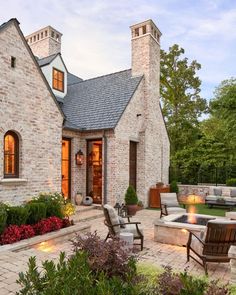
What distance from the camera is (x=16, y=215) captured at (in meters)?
6.94

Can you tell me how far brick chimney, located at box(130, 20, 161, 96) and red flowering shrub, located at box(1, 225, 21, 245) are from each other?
10.4m

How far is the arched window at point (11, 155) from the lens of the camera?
836 centimetres

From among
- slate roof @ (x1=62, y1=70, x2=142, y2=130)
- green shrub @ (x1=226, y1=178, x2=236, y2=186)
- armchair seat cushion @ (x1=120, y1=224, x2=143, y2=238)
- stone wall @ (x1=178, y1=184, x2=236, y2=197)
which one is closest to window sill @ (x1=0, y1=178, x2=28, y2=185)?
armchair seat cushion @ (x1=120, y1=224, x2=143, y2=238)

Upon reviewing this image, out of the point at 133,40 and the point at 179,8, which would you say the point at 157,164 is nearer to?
the point at 133,40

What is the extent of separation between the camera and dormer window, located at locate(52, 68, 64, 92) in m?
14.6

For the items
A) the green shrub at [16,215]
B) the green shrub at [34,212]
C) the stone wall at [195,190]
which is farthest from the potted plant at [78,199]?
the stone wall at [195,190]

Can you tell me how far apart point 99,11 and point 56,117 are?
5.83 m

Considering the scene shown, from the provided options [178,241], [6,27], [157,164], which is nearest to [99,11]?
[6,27]

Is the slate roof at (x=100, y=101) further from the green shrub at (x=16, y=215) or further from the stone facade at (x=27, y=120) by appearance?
the green shrub at (x=16, y=215)

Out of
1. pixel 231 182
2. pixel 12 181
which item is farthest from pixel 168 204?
pixel 231 182

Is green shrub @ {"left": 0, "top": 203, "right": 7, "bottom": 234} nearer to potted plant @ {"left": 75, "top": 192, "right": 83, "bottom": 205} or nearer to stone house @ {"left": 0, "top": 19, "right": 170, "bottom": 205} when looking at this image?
stone house @ {"left": 0, "top": 19, "right": 170, "bottom": 205}

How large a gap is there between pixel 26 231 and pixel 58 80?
34.0 ft

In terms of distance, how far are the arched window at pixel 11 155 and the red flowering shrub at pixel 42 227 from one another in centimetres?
205

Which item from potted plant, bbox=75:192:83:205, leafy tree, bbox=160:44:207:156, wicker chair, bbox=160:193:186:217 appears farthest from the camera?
leafy tree, bbox=160:44:207:156
